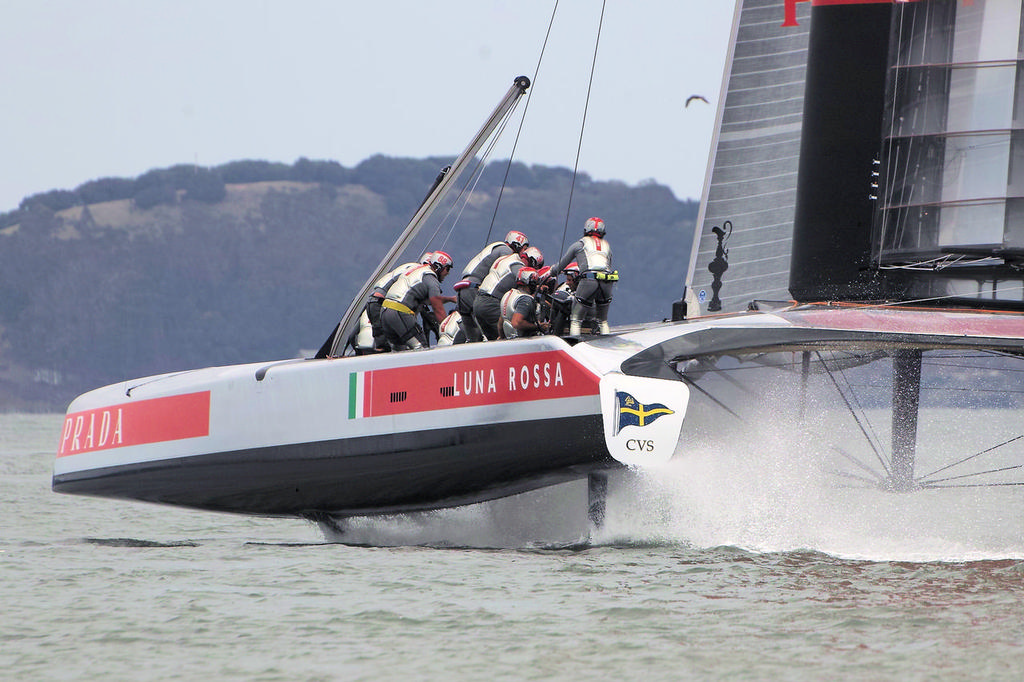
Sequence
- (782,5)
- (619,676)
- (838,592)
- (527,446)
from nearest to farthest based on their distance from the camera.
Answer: (619,676) → (838,592) → (527,446) → (782,5)

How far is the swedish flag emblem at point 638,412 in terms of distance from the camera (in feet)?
19.5

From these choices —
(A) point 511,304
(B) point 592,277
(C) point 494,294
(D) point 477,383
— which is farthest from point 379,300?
(D) point 477,383

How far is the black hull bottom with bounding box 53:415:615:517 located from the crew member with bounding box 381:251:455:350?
42.4 inches

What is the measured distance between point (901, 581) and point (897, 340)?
99cm

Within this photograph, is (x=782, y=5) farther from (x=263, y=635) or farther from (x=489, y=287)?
(x=263, y=635)

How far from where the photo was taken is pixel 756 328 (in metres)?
6.20

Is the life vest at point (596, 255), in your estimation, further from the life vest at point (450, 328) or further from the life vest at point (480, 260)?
the life vest at point (450, 328)

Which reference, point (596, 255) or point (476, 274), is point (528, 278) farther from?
point (476, 274)

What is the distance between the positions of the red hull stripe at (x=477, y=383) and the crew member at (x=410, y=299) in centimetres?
115

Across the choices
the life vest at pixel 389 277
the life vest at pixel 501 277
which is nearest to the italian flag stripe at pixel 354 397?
the life vest at pixel 501 277

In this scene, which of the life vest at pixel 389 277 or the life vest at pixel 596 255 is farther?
the life vest at pixel 389 277

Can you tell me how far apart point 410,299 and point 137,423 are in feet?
5.48

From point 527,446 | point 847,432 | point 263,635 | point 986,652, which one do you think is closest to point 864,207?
point 847,432

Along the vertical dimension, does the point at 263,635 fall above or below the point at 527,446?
below
